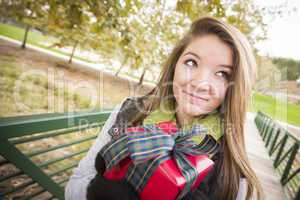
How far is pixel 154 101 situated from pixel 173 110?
137 millimetres

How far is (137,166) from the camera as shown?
2.22ft

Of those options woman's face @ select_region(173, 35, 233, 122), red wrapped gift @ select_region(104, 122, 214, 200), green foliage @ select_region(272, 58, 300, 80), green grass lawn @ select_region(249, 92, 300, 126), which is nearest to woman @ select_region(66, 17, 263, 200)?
woman's face @ select_region(173, 35, 233, 122)

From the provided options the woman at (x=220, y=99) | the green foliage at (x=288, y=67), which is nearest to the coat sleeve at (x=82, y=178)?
the woman at (x=220, y=99)

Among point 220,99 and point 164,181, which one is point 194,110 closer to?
point 220,99

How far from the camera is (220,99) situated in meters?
1.08

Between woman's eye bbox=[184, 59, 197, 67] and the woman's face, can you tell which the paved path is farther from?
woman's eye bbox=[184, 59, 197, 67]

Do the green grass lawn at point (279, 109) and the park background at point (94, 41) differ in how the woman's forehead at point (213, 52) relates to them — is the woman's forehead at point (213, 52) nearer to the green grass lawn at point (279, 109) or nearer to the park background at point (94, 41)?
the park background at point (94, 41)

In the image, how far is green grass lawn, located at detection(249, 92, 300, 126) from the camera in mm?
16047

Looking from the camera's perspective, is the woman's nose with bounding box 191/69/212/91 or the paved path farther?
the paved path

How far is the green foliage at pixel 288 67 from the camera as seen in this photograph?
12806mm

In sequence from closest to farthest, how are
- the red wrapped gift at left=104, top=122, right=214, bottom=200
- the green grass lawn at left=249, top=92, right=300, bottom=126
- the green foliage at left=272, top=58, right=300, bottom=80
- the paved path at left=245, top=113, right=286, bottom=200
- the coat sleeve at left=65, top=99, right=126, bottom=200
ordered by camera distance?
1. the red wrapped gift at left=104, top=122, right=214, bottom=200
2. the coat sleeve at left=65, top=99, right=126, bottom=200
3. the paved path at left=245, top=113, right=286, bottom=200
4. the green foliage at left=272, top=58, right=300, bottom=80
5. the green grass lawn at left=249, top=92, right=300, bottom=126

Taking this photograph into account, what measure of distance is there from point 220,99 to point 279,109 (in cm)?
2224

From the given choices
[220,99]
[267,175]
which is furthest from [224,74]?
[267,175]

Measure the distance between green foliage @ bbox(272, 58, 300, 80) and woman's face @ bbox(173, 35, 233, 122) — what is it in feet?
43.5
